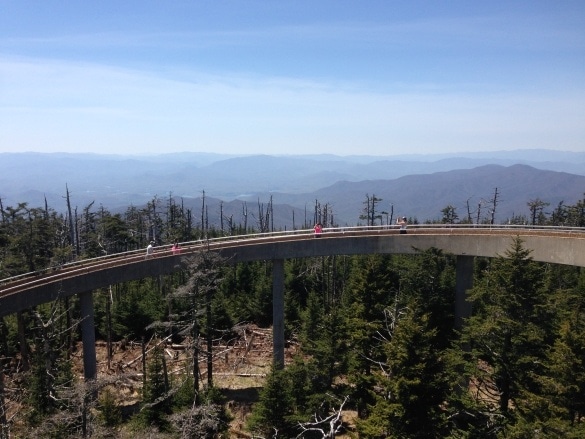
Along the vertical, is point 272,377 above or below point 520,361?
below

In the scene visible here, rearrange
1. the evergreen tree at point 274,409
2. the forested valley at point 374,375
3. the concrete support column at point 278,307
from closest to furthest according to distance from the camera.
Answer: the forested valley at point 374,375, the evergreen tree at point 274,409, the concrete support column at point 278,307

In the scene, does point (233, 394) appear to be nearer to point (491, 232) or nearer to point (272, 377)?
point (272, 377)

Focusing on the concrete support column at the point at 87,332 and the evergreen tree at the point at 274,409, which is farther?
the concrete support column at the point at 87,332

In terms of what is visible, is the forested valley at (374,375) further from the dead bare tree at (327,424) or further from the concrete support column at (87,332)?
the concrete support column at (87,332)

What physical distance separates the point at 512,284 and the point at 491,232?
1223 centimetres

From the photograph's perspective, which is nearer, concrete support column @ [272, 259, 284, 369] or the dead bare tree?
the dead bare tree

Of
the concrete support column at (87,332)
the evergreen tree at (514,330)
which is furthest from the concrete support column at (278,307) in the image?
the evergreen tree at (514,330)

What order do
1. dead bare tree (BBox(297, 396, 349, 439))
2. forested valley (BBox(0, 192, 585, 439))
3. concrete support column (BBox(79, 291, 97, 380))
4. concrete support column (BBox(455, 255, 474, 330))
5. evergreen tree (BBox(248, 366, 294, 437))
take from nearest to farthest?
dead bare tree (BBox(297, 396, 349, 439)) < forested valley (BBox(0, 192, 585, 439)) < evergreen tree (BBox(248, 366, 294, 437)) < concrete support column (BBox(79, 291, 97, 380)) < concrete support column (BBox(455, 255, 474, 330))

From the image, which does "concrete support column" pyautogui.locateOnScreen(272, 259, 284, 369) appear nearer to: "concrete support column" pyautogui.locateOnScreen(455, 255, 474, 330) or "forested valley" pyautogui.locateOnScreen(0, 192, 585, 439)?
"forested valley" pyautogui.locateOnScreen(0, 192, 585, 439)

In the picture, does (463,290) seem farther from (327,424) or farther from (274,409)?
(274,409)

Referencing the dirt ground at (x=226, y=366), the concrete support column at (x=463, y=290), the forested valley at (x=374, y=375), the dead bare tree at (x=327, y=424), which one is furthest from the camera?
the concrete support column at (x=463, y=290)

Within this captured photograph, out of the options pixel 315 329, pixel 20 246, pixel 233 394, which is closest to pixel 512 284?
pixel 315 329

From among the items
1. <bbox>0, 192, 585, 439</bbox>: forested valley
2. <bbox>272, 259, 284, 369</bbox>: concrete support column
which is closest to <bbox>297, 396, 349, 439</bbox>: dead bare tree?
<bbox>0, 192, 585, 439</bbox>: forested valley

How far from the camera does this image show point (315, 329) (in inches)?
1297
